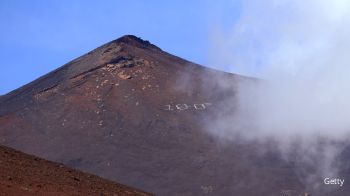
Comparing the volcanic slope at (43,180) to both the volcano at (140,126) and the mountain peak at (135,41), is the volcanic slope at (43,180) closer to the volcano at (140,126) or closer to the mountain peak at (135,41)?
the volcano at (140,126)

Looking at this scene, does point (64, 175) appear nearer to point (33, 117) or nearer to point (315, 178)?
point (315, 178)

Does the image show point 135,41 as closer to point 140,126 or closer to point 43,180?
point 140,126

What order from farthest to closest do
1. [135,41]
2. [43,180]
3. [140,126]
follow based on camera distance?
[135,41], [140,126], [43,180]

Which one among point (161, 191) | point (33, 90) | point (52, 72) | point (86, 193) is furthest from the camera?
point (52, 72)

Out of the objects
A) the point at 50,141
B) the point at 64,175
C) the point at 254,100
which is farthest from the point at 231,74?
the point at 64,175

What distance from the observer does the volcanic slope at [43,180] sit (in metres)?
20.5

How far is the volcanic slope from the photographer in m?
20.5

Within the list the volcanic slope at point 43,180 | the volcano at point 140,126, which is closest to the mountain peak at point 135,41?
the volcano at point 140,126

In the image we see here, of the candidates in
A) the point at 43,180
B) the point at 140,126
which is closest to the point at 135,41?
the point at 140,126

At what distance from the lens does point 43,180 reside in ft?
72.1

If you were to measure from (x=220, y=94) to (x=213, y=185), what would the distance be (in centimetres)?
2340

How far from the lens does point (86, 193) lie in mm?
22156

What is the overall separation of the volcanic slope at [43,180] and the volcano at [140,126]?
1577 inches

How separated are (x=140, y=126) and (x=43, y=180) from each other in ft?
179
